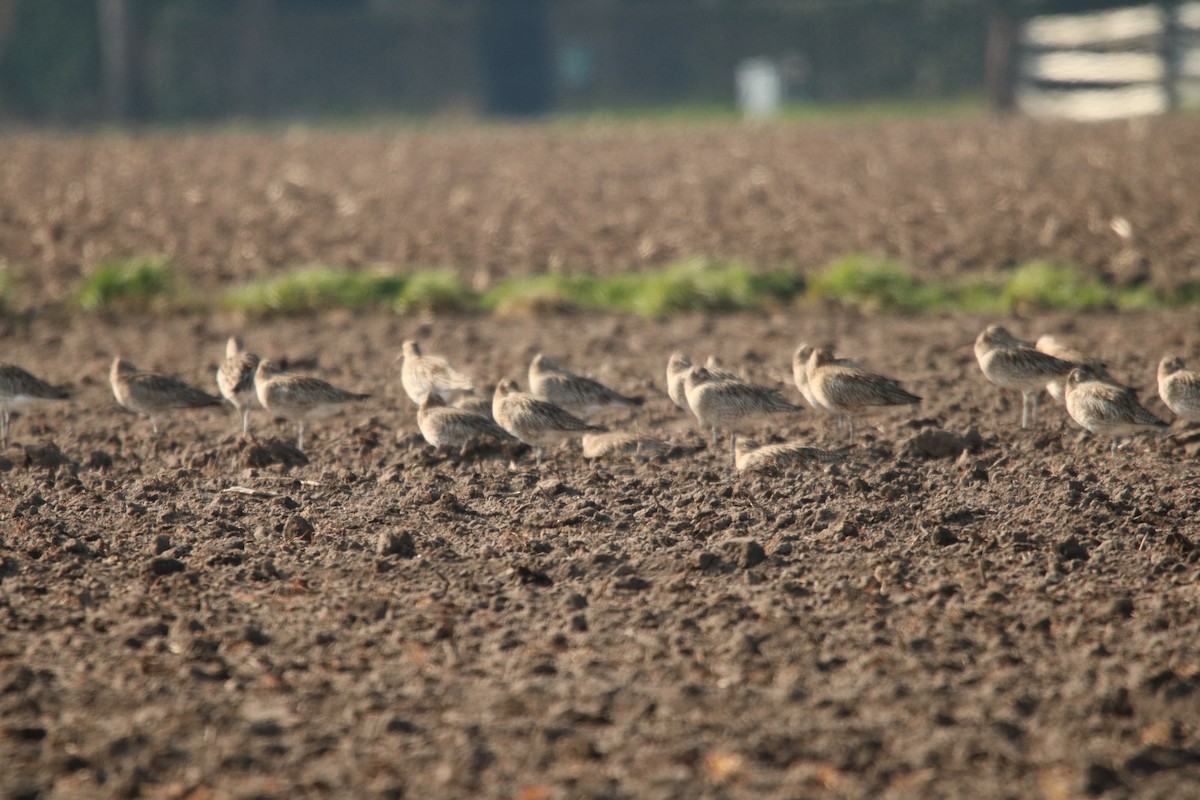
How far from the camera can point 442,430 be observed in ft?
31.1

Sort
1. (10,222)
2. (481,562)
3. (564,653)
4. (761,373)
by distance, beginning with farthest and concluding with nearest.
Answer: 1. (10,222)
2. (761,373)
3. (481,562)
4. (564,653)

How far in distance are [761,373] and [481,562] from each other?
5.09 metres

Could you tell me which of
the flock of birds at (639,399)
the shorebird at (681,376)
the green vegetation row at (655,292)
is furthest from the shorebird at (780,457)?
the green vegetation row at (655,292)

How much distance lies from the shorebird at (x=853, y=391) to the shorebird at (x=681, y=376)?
0.61 metres

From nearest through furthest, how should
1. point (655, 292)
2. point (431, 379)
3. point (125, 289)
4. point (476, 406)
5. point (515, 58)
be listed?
point (476, 406) < point (431, 379) < point (655, 292) < point (125, 289) < point (515, 58)

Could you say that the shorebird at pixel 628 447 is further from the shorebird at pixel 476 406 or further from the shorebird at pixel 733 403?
the shorebird at pixel 476 406

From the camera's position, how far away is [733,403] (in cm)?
969

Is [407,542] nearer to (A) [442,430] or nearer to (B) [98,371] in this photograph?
(A) [442,430]

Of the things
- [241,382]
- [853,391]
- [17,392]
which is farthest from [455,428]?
[17,392]

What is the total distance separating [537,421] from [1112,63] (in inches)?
1312

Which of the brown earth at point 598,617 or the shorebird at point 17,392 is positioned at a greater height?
the shorebird at point 17,392

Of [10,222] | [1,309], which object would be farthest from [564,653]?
[10,222]

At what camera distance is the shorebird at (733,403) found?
381 inches

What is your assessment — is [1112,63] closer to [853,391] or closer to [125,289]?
[125,289]
